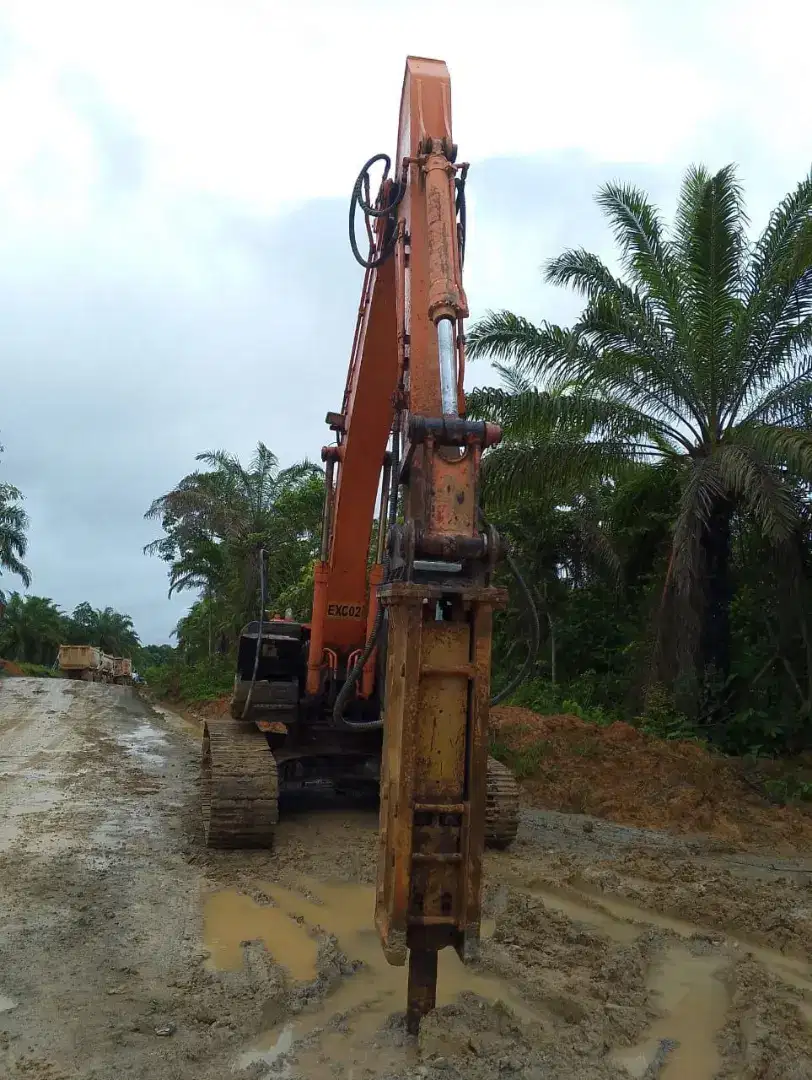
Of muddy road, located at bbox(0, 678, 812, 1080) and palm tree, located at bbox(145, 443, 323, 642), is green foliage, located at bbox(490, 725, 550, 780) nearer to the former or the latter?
muddy road, located at bbox(0, 678, 812, 1080)

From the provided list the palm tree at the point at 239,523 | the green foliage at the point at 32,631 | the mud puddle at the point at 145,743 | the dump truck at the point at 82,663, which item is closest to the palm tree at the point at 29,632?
the green foliage at the point at 32,631

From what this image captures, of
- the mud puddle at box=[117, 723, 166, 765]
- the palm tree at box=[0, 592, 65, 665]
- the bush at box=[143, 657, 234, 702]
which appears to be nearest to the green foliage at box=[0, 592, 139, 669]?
the palm tree at box=[0, 592, 65, 665]

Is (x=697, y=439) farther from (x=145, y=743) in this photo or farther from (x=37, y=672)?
(x=37, y=672)

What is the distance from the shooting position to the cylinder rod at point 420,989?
12.7 ft

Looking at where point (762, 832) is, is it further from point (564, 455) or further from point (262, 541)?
point (262, 541)

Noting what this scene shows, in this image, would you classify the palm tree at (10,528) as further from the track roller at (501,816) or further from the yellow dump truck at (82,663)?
the track roller at (501,816)

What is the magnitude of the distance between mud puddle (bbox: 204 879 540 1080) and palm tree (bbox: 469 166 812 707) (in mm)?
7326

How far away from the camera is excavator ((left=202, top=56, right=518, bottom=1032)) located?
3.75 m

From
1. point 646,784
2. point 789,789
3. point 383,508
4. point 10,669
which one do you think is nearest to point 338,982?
point 383,508

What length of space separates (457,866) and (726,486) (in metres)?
9.06

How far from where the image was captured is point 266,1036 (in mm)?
4059

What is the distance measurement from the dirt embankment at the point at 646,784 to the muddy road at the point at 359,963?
33.5 inches

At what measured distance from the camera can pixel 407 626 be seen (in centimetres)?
382

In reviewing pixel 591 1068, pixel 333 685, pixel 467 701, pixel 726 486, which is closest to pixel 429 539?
pixel 467 701
